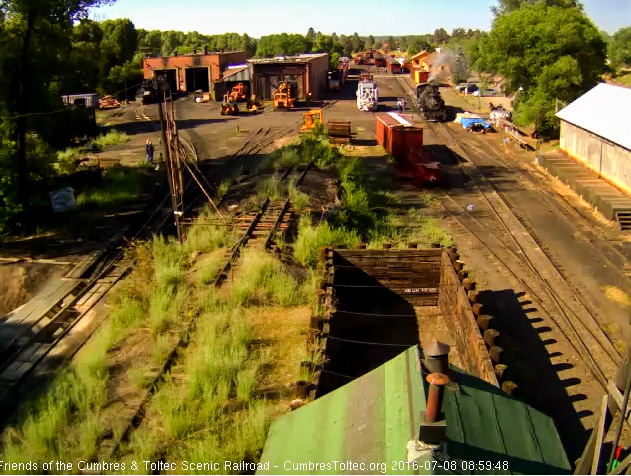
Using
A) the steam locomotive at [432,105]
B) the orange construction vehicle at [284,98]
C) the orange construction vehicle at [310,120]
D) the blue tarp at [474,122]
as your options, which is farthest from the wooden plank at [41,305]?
the orange construction vehicle at [284,98]

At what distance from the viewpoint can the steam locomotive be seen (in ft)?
134

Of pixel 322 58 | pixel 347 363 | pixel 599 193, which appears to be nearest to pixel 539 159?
pixel 599 193

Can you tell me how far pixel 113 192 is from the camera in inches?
917

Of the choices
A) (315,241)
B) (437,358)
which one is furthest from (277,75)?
(437,358)

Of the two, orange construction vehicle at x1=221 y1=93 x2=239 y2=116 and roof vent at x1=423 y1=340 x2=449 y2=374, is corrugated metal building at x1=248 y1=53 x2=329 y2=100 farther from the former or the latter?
roof vent at x1=423 y1=340 x2=449 y2=374

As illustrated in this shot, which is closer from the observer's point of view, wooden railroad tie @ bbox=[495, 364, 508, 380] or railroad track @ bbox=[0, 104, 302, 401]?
wooden railroad tie @ bbox=[495, 364, 508, 380]

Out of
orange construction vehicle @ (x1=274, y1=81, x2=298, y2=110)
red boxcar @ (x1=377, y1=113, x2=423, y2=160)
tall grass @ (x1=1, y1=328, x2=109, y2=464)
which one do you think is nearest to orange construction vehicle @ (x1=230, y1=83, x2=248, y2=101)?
orange construction vehicle @ (x1=274, y1=81, x2=298, y2=110)

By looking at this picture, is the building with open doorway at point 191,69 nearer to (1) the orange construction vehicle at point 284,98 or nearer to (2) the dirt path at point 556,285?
(1) the orange construction vehicle at point 284,98

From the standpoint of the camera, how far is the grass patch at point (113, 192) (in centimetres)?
2222

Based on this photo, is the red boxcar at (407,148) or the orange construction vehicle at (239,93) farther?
the orange construction vehicle at (239,93)

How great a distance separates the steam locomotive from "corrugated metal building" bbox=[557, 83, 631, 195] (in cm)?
1290

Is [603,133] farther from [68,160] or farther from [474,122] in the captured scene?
[68,160]

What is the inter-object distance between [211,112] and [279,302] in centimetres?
3603

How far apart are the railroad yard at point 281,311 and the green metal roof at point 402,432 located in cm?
23
